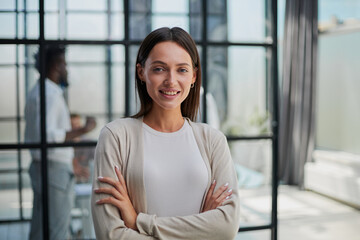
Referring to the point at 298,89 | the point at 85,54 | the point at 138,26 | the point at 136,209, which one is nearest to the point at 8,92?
the point at 85,54

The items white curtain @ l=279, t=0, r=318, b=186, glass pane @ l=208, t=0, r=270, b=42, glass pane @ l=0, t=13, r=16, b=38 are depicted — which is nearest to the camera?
glass pane @ l=0, t=13, r=16, b=38

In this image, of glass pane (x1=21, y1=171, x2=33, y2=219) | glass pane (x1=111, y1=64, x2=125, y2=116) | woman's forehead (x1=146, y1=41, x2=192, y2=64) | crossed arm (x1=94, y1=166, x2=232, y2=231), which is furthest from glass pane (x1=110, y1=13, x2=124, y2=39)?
crossed arm (x1=94, y1=166, x2=232, y2=231)

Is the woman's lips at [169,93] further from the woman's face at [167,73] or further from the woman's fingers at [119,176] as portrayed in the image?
the woman's fingers at [119,176]

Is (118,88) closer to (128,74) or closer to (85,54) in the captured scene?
(128,74)

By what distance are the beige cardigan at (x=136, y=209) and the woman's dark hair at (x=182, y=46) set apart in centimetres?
9

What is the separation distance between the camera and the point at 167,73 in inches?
Result: 44.3

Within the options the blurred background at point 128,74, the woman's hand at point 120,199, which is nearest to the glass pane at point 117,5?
the blurred background at point 128,74

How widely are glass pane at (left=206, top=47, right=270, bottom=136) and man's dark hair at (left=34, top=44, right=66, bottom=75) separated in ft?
2.80

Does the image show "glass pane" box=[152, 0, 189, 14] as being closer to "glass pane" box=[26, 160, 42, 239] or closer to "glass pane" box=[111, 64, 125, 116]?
"glass pane" box=[111, 64, 125, 116]

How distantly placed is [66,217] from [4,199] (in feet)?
1.15

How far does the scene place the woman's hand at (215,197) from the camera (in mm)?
1156

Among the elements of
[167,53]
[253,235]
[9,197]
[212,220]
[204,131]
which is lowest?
[253,235]

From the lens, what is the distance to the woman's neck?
120 centimetres

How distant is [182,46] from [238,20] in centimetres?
150
